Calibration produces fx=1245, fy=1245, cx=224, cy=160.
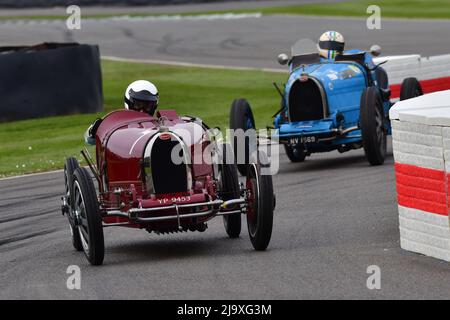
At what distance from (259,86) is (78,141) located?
7368 mm

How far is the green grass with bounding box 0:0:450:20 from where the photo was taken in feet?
140

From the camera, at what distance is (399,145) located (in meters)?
9.84

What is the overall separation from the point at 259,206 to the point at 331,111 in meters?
6.19

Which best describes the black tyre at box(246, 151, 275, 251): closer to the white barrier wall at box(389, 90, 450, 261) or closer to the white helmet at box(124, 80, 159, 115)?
the white barrier wall at box(389, 90, 450, 261)

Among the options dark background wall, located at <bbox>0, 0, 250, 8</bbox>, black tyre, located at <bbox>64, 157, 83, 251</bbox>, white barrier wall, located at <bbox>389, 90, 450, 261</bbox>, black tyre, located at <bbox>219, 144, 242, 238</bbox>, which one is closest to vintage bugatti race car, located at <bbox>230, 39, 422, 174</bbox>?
black tyre, located at <bbox>219, 144, 242, 238</bbox>

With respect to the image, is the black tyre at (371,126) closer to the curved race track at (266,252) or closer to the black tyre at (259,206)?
the curved race track at (266,252)

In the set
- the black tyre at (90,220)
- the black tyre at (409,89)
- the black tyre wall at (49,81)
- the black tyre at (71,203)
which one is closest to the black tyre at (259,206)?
the black tyre at (90,220)

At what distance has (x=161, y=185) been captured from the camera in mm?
9930

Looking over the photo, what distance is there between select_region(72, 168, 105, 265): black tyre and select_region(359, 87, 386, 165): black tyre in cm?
584

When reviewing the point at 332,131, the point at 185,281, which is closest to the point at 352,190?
the point at 332,131

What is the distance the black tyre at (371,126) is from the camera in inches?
593

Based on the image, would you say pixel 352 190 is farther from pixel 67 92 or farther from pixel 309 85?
pixel 67 92

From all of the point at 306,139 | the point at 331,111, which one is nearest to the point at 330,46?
the point at 331,111
